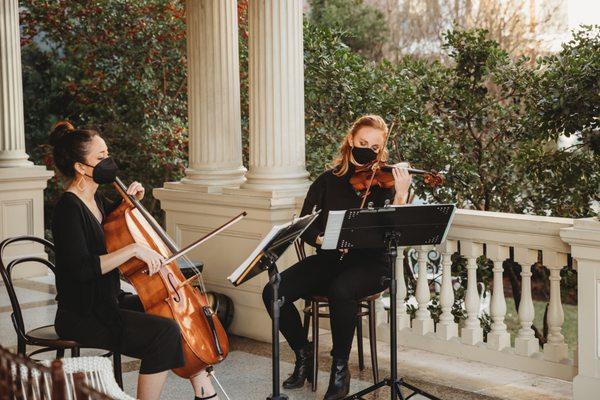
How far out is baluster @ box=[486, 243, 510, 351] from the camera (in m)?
4.65

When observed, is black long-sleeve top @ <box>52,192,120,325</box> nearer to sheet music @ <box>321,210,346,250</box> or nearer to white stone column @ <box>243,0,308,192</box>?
sheet music @ <box>321,210,346,250</box>

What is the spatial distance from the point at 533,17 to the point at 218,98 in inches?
341

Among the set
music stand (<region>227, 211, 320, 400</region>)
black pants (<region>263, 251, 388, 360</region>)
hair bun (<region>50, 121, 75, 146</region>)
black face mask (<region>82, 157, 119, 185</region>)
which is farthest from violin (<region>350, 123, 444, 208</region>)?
hair bun (<region>50, 121, 75, 146</region>)

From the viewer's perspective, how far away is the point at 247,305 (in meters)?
5.72

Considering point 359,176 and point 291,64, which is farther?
point 291,64

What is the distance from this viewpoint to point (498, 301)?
468 centimetres

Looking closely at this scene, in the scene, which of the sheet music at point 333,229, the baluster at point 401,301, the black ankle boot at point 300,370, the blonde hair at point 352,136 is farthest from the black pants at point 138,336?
the baluster at point 401,301

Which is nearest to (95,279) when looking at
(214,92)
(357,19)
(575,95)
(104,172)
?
(104,172)

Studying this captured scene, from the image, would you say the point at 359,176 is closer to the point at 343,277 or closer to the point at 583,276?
the point at 343,277

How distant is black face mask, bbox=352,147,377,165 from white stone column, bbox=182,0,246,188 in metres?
1.68

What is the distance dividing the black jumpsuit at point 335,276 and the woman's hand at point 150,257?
0.90 meters

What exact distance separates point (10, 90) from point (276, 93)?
Answer: 332 cm

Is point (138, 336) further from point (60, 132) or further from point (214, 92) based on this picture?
point (214, 92)

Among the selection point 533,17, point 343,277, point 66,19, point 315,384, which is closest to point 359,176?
point 343,277
